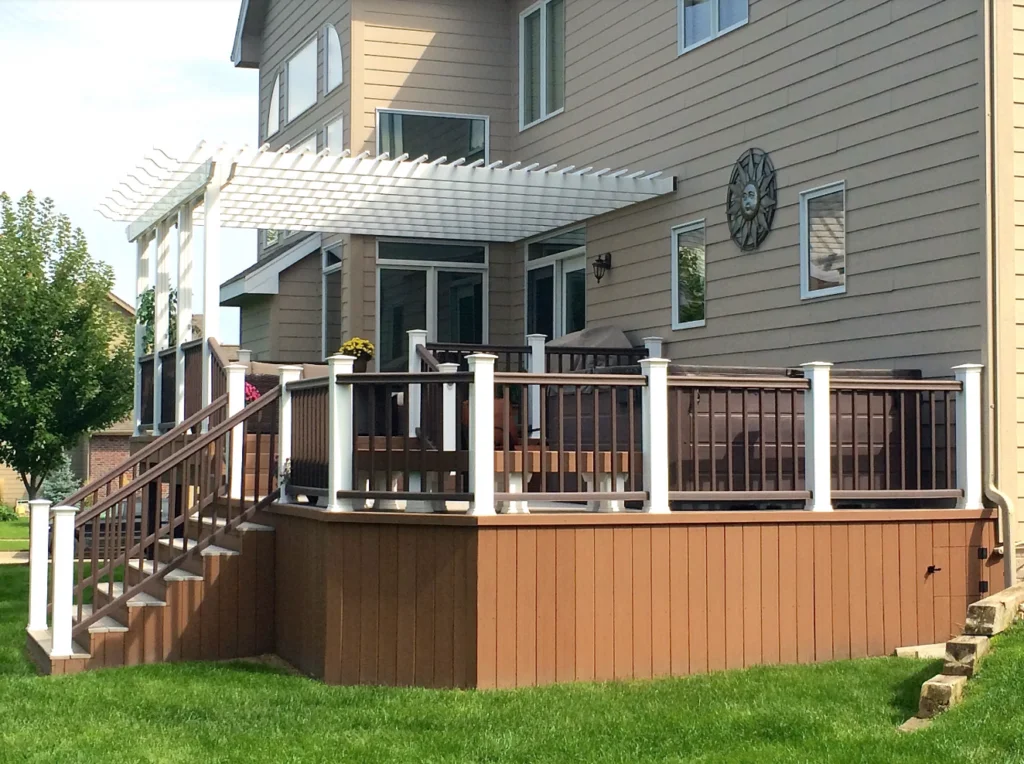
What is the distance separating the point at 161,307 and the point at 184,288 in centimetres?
101

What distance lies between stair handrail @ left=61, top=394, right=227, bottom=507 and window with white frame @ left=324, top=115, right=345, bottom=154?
5800mm

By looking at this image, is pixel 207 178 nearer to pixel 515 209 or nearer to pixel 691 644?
pixel 515 209

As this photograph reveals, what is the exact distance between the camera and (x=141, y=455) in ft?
31.7

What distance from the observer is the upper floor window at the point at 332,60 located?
51.9 ft

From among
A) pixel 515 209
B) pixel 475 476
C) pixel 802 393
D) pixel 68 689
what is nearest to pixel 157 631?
pixel 68 689

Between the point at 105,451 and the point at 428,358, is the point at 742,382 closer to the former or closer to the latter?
the point at 428,358

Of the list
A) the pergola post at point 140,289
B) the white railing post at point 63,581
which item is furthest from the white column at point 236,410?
the pergola post at point 140,289

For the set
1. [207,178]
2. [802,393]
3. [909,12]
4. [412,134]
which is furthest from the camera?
[412,134]

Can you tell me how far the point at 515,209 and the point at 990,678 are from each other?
26.2ft

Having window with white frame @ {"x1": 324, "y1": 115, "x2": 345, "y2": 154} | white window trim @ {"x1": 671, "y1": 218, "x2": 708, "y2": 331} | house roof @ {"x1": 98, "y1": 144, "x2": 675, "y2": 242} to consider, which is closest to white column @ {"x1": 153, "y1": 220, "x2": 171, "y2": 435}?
house roof @ {"x1": 98, "y1": 144, "x2": 675, "y2": 242}

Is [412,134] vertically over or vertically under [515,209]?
over

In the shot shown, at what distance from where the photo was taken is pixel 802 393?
8719mm

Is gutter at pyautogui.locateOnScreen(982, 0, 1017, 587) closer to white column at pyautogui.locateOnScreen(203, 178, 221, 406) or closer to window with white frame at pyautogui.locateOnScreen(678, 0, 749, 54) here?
window with white frame at pyautogui.locateOnScreen(678, 0, 749, 54)

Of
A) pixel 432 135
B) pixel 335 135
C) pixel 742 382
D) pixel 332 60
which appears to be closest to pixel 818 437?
pixel 742 382
